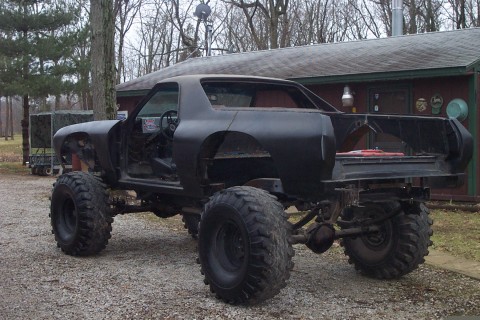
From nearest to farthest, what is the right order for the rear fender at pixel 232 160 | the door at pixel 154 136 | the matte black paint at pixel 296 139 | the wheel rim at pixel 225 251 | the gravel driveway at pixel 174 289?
the matte black paint at pixel 296 139
the gravel driveway at pixel 174 289
the wheel rim at pixel 225 251
the rear fender at pixel 232 160
the door at pixel 154 136

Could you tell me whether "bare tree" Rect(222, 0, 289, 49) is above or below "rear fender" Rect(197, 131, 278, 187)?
above

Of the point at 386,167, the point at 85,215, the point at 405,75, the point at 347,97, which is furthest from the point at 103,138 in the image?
the point at 347,97

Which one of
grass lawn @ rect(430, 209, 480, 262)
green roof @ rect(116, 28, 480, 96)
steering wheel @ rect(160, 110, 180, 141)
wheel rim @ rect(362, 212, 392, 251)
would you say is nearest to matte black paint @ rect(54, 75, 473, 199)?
steering wheel @ rect(160, 110, 180, 141)

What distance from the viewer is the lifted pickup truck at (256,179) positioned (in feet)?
14.9

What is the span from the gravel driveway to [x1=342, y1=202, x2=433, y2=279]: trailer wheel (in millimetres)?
142

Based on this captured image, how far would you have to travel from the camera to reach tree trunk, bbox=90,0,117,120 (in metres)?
12.3

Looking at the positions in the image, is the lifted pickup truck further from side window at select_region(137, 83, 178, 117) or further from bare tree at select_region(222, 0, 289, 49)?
bare tree at select_region(222, 0, 289, 49)

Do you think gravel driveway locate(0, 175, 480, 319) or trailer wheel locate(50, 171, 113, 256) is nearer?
gravel driveway locate(0, 175, 480, 319)

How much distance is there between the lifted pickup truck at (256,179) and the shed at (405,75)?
556 centimetres

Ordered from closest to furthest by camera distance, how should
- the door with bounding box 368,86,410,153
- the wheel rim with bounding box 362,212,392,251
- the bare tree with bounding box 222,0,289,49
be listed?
the wheel rim with bounding box 362,212,392,251 → the door with bounding box 368,86,410,153 → the bare tree with bounding box 222,0,289,49

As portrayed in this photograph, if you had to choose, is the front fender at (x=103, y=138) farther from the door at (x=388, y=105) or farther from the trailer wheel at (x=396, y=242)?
the door at (x=388, y=105)

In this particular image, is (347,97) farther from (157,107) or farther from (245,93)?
(157,107)

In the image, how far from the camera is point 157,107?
6.40 metres

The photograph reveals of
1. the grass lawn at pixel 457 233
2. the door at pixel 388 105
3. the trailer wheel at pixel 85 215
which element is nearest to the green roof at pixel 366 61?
the door at pixel 388 105
